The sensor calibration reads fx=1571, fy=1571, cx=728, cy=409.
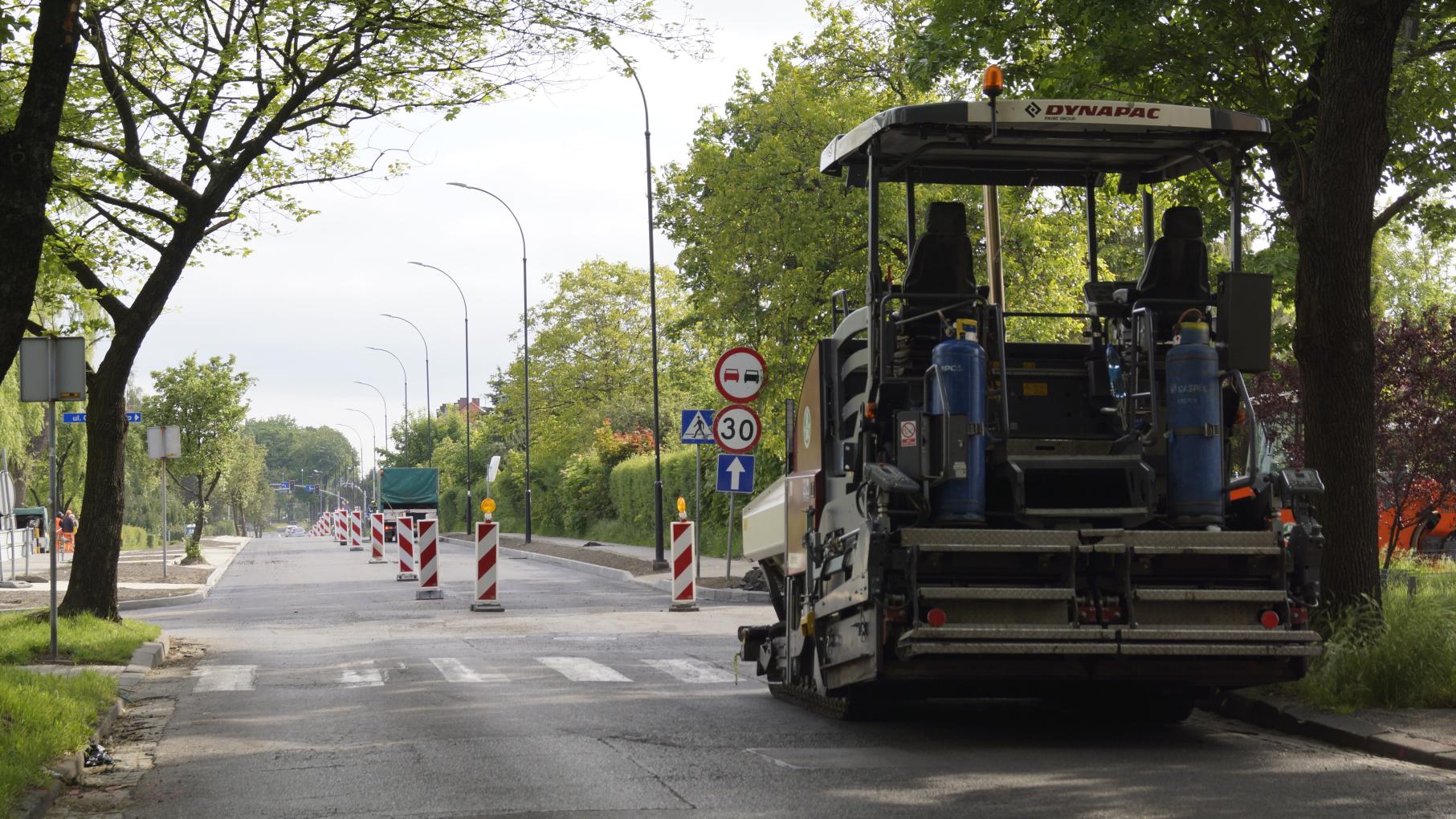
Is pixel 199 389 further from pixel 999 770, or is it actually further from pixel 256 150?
pixel 999 770

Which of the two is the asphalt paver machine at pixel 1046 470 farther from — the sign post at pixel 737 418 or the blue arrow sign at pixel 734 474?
the blue arrow sign at pixel 734 474

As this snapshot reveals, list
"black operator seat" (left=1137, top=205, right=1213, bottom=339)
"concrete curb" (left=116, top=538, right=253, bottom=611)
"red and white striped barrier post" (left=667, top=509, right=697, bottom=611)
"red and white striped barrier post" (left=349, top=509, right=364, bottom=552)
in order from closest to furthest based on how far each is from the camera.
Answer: "black operator seat" (left=1137, top=205, right=1213, bottom=339) → "red and white striped barrier post" (left=667, top=509, right=697, bottom=611) → "concrete curb" (left=116, top=538, right=253, bottom=611) → "red and white striped barrier post" (left=349, top=509, right=364, bottom=552)

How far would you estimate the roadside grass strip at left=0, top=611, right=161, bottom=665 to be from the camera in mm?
13844

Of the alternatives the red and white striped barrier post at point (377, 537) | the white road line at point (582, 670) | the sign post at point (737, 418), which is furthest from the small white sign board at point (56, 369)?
the red and white striped barrier post at point (377, 537)

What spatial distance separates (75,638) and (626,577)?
1631 cm

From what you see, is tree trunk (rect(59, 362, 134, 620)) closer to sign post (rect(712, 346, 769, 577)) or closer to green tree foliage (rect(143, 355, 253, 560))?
sign post (rect(712, 346, 769, 577))

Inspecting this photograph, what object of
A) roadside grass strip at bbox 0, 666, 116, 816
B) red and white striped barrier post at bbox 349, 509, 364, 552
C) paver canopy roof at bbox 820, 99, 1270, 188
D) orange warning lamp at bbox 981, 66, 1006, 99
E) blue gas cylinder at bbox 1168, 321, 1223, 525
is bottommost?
roadside grass strip at bbox 0, 666, 116, 816

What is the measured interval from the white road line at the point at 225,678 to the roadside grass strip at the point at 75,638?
75cm

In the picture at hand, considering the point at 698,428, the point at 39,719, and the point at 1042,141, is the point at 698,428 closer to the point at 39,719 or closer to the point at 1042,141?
the point at 1042,141

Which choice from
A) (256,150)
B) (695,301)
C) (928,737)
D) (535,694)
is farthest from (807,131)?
(928,737)

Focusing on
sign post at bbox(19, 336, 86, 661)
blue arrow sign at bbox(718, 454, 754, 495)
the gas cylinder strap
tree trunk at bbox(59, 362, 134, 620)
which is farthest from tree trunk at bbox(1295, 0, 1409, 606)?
tree trunk at bbox(59, 362, 134, 620)

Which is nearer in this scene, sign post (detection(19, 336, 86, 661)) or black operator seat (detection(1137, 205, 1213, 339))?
black operator seat (detection(1137, 205, 1213, 339))

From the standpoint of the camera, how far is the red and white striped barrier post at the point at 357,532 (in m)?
53.1

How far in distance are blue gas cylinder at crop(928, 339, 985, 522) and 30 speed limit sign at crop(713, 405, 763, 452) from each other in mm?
13090
